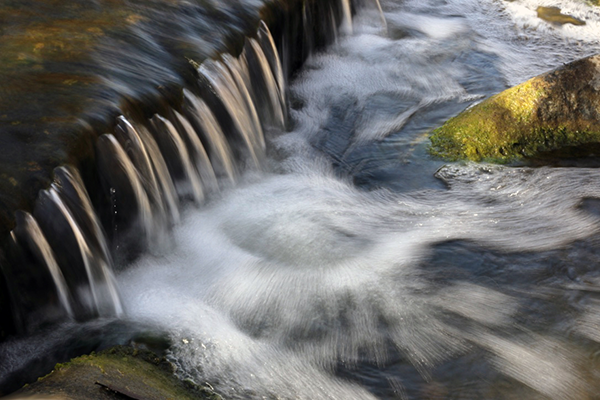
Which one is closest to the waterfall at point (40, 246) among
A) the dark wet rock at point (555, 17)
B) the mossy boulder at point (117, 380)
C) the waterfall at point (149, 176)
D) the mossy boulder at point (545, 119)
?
the waterfall at point (149, 176)

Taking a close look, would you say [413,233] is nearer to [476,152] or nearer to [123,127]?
[476,152]

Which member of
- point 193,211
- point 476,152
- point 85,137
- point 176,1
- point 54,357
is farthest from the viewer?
point 176,1

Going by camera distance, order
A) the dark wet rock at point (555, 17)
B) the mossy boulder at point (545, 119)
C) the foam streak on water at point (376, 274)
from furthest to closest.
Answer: the dark wet rock at point (555, 17)
the mossy boulder at point (545, 119)
the foam streak on water at point (376, 274)

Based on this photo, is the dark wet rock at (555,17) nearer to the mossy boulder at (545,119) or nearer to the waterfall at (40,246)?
the mossy boulder at (545,119)

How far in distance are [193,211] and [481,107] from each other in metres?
2.86

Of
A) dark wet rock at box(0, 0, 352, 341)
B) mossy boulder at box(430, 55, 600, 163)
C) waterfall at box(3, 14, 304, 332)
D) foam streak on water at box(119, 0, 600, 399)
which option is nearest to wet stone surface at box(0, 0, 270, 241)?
dark wet rock at box(0, 0, 352, 341)

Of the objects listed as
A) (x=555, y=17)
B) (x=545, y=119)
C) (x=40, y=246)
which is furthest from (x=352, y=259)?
(x=555, y=17)

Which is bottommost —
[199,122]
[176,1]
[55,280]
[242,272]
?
[242,272]

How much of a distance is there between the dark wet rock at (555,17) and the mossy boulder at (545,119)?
3.90 m

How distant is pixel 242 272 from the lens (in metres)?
4.80

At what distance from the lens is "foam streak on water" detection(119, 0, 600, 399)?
3.94m

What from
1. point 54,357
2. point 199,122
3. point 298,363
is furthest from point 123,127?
point 298,363

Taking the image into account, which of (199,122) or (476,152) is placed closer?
(199,122)

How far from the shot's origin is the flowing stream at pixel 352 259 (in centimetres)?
396
